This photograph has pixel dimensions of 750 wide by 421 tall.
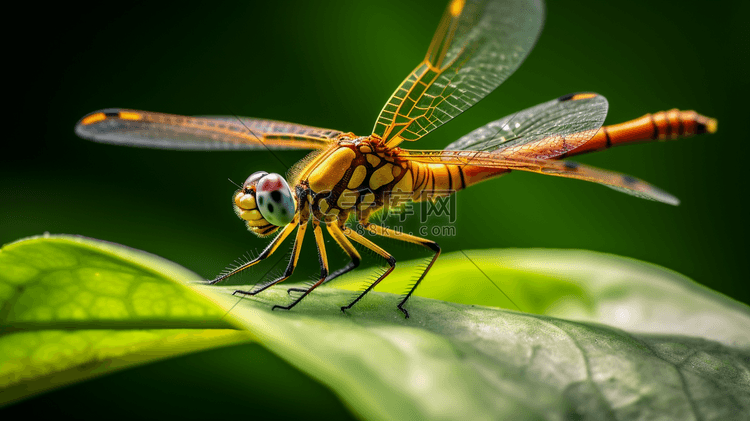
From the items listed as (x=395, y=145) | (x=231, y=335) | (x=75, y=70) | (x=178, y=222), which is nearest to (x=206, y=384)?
(x=178, y=222)

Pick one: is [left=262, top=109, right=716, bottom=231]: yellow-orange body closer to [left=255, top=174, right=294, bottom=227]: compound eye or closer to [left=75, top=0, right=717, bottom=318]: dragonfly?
[left=75, top=0, right=717, bottom=318]: dragonfly

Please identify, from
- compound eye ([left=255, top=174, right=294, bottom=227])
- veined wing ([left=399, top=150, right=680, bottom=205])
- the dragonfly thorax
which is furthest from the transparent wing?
compound eye ([left=255, top=174, right=294, bottom=227])

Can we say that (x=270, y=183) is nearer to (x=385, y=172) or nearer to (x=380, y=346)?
(x=385, y=172)

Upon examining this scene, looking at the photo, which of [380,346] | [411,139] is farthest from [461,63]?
[380,346]

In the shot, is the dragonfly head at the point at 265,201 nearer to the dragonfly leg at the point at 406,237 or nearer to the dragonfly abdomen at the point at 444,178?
the dragonfly leg at the point at 406,237

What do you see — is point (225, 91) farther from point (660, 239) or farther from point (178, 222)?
point (660, 239)

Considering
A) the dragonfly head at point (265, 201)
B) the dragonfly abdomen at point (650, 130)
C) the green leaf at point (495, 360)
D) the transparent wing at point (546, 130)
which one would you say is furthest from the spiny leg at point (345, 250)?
the dragonfly abdomen at point (650, 130)
